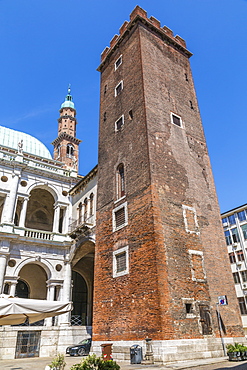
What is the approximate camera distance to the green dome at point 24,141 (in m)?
36.9

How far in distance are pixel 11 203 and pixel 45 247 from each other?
4961mm

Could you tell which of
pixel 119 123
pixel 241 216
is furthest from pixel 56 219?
pixel 241 216

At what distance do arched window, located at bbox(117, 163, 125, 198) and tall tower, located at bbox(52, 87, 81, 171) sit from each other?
903 inches

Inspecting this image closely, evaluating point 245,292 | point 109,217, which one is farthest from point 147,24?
point 245,292

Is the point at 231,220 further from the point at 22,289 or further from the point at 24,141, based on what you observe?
the point at 24,141

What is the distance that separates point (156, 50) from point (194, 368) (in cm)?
2249

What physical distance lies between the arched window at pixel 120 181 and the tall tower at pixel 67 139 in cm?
2292

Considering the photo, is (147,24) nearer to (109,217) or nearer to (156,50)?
(156,50)

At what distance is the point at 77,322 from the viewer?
89.5 ft

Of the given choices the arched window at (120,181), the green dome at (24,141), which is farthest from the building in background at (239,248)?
the green dome at (24,141)

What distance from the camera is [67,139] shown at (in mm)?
46188

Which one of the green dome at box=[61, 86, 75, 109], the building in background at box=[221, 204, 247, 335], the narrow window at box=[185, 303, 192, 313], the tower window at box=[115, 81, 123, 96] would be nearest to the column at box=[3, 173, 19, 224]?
the tower window at box=[115, 81, 123, 96]

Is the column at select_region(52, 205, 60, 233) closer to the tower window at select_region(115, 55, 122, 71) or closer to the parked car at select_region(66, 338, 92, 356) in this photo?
the parked car at select_region(66, 338, 92, 356)

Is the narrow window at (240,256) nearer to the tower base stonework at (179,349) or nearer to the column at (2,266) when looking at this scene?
the tower base stonework at (179,349)
